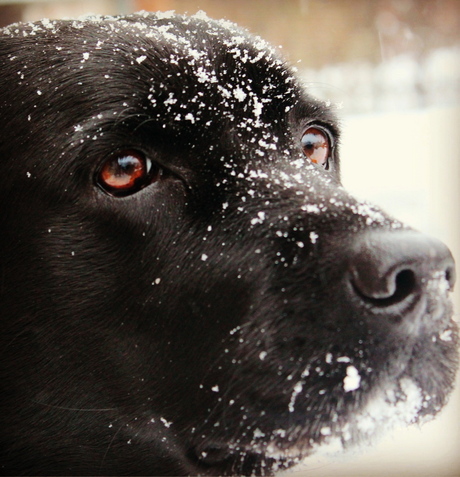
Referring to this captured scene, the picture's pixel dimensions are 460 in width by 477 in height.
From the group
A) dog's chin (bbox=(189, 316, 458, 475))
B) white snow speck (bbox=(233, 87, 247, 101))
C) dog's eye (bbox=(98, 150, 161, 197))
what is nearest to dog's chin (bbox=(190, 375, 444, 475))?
dog's chin (bbox=(189, 316, 458, 475))

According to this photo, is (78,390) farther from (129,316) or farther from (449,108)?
(449,108)

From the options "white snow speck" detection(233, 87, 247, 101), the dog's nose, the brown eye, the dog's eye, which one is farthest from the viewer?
the brown eye

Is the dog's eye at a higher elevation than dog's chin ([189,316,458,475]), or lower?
higher

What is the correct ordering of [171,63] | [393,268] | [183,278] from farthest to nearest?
[171,63] → [183,278] → [393,268]

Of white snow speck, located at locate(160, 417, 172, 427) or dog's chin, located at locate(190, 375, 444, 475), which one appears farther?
white snow speck, located at locate(160, 417, 172, 427)

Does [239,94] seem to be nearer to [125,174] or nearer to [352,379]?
[125,174]

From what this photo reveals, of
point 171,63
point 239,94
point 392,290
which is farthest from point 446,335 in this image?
point 171,63

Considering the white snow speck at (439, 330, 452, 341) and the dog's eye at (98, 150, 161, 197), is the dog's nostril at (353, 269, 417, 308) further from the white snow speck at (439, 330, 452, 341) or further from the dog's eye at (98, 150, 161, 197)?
the dog's eye at (98, 150, 161, 197)
